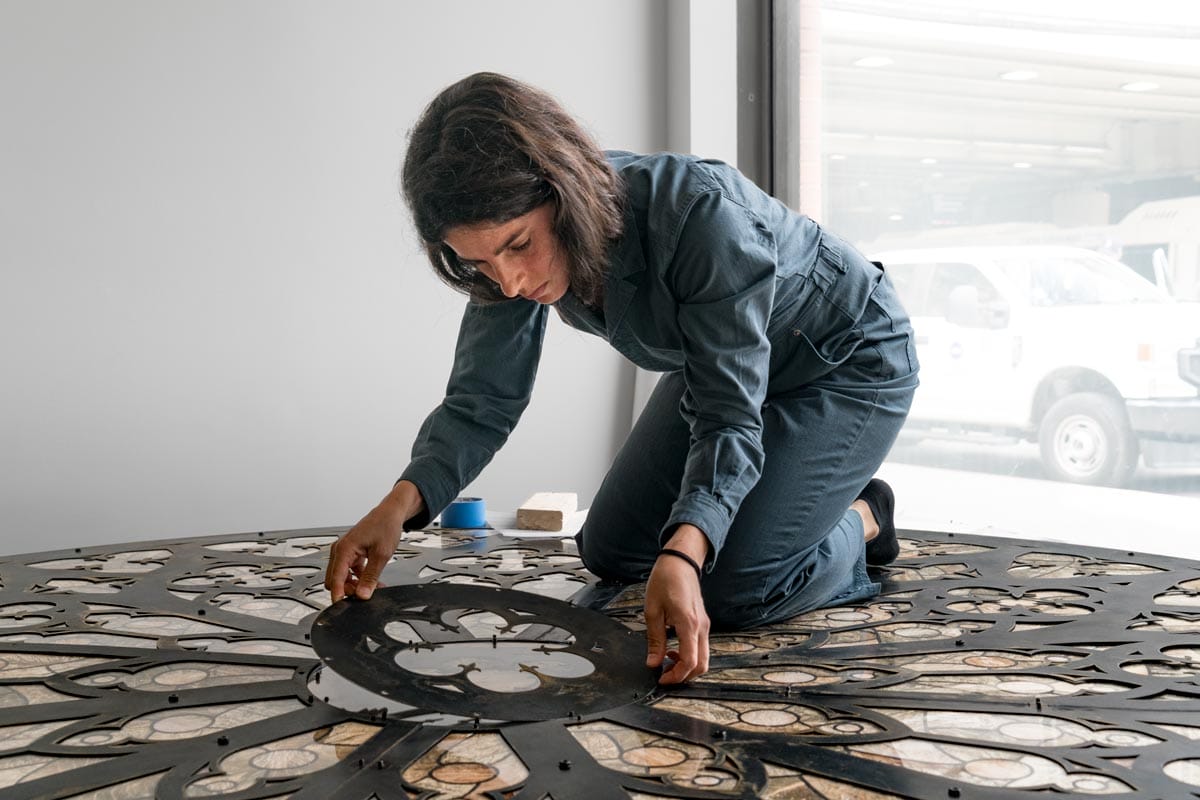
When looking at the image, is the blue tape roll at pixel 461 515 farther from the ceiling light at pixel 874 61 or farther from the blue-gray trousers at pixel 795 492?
the ceiling light at pixel 874 61

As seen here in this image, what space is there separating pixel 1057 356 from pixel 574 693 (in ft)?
6.37

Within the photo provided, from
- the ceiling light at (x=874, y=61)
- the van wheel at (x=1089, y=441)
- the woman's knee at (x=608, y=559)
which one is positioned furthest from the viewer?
the ceiling light at (x=874, y=61)

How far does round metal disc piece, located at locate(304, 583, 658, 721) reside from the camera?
58.0 inches

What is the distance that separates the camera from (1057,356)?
117 inches

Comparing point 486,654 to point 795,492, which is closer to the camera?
point 486,654

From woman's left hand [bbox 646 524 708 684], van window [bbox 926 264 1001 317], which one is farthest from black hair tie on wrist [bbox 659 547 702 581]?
van window [bbox 926 264 1001 317]

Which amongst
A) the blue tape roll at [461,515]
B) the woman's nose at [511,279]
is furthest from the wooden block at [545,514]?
the woman's nose at [511,279]

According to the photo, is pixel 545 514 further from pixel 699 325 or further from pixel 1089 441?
pixel 1089 441

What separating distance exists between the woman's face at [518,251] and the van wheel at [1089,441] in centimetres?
179

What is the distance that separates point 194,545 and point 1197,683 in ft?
6.20

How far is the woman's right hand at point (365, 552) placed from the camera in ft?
5.77

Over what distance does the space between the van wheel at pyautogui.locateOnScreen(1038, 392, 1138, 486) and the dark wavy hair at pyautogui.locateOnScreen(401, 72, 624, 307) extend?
1.74 metres

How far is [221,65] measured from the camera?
313 centimetres

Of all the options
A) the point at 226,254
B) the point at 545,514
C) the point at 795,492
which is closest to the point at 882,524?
the point at 795,492
